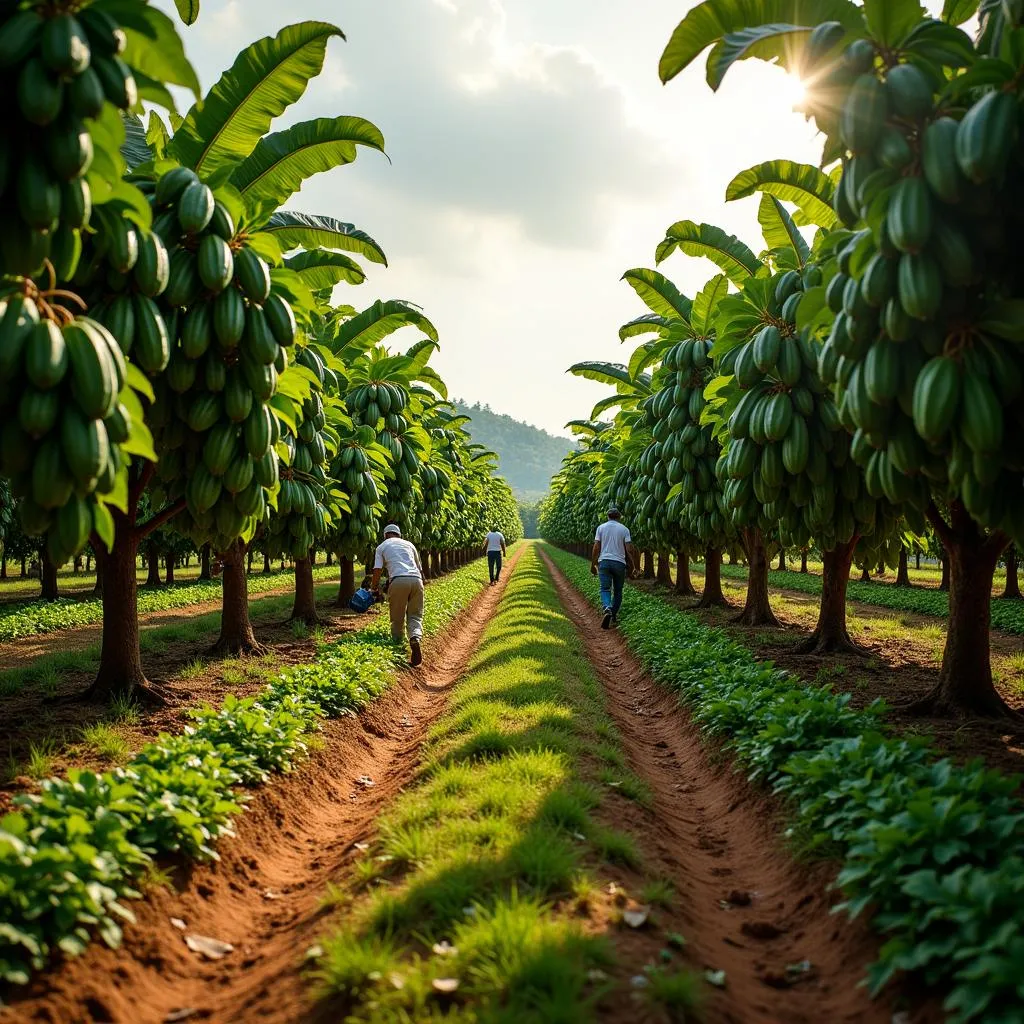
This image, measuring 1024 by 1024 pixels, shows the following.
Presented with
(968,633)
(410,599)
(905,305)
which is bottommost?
(410,599)

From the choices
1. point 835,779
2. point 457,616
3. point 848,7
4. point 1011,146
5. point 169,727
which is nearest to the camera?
point 1011,146

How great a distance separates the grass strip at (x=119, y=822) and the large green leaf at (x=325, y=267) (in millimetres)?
4919

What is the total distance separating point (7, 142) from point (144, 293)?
1.36m

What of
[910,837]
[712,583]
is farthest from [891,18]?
[712,583]

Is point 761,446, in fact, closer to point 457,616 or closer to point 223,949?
point 223,949

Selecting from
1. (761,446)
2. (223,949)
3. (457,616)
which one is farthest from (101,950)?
(457,616)

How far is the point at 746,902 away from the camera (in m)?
4.23

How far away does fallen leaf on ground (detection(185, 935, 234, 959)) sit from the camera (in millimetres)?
3545

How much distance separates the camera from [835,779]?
4.44 metres

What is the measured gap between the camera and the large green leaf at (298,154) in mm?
7027

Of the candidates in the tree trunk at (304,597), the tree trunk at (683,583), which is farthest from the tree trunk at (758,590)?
the tree trunk at (304,597)

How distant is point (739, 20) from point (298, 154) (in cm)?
415

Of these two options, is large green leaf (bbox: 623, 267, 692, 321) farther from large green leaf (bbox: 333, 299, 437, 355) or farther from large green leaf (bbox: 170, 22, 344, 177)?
large green leaf (bbox: 170, 22, 344, 177)

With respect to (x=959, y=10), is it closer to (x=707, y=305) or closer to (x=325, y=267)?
(x=325, y=267)
